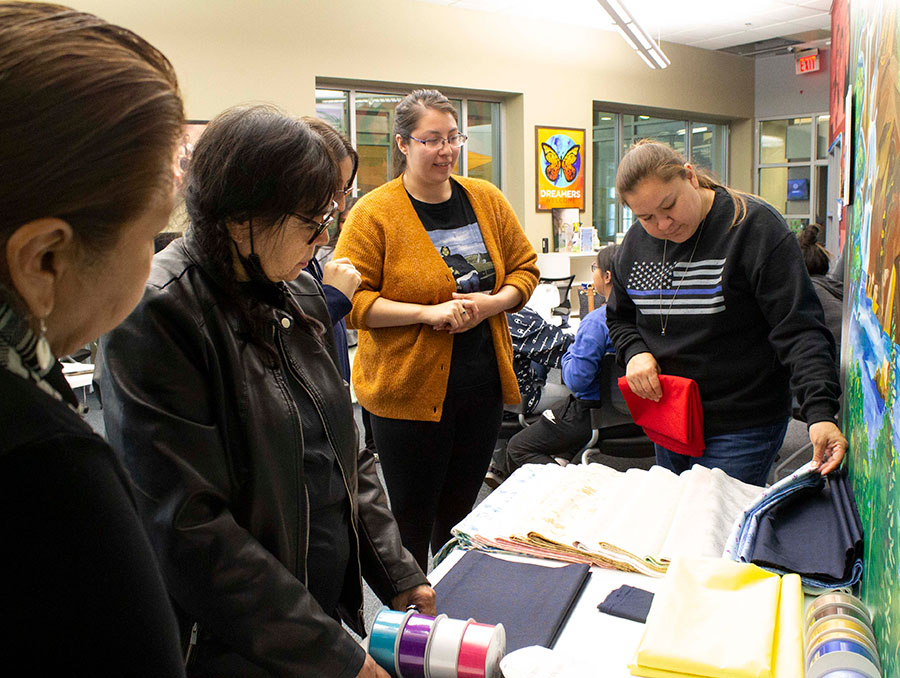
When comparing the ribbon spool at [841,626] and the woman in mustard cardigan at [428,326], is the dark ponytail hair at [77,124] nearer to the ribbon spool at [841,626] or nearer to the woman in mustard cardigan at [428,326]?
the ribbon spool at [841,626]

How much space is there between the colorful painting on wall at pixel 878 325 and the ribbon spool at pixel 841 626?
0.02 meters

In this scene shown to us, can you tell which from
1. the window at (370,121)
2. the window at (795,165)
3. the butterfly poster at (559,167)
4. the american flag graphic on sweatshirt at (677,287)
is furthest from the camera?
the window at (795,165)

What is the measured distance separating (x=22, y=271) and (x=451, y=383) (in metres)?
1.69

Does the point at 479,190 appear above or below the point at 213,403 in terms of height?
above

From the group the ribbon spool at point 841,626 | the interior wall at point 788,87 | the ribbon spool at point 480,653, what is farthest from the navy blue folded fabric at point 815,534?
the interior wall at point 788,87

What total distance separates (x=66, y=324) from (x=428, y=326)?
159 cm

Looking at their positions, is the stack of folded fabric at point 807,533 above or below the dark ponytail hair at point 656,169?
below

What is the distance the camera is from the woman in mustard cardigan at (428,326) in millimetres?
2104

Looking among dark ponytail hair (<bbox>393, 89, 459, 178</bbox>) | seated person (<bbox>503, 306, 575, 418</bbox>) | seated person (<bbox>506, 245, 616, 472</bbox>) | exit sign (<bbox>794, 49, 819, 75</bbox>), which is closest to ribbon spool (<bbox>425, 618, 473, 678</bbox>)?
dark ponytail hair (<bbox>393, 89, 459, 178</bbox>)

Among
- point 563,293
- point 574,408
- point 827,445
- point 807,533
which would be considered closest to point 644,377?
point 827,445

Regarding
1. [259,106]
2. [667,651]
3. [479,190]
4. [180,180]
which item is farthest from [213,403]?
[479,190]

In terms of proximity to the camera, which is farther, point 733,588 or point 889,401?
point 733,588

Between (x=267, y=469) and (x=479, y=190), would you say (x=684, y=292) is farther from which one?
(x=267, y=469)

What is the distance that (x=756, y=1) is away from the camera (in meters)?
7.55
